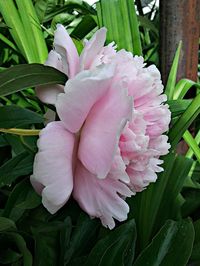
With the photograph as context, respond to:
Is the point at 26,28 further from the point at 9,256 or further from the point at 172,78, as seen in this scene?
the point at 9,256

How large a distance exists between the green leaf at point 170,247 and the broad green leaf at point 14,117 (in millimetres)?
152

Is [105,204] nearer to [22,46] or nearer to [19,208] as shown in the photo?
[19,208]

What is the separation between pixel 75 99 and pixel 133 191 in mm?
90

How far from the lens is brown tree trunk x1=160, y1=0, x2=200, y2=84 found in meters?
0.73

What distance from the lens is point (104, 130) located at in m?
0.27

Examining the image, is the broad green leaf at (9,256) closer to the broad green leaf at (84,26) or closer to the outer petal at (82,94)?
the outer petal at (82,94)

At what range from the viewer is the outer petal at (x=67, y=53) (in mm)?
299

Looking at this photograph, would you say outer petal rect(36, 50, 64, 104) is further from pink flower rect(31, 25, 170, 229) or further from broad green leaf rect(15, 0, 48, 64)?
broad green leaf rect(15, 0, 48, 64)

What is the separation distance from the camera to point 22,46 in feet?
2.39

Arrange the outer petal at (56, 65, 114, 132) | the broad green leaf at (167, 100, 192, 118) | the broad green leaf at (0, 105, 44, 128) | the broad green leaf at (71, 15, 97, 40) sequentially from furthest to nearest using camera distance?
the broad green leaf at (71, 15, 97, 40)
the broad green leaf at (167, 100, 192, 118)
the broad green leaf at (0, 105, 44, 128)
the outer petal at (56, 65, 114, 132)

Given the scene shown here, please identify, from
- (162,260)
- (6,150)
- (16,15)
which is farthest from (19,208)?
(16,15)

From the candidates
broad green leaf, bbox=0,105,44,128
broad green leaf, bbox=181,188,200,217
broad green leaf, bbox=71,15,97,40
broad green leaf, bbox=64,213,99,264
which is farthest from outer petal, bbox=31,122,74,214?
broad green leaf, bbox=71,15,97,40

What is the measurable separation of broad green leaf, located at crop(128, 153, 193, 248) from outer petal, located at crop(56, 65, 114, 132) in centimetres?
29

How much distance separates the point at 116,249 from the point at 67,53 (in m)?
0.20
